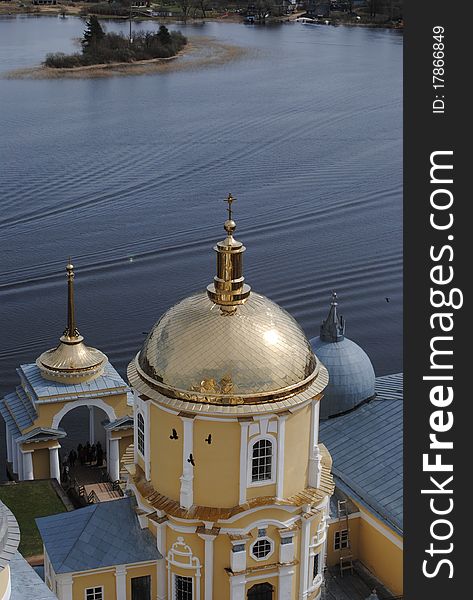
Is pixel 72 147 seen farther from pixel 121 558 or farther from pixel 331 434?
pixel 121 558

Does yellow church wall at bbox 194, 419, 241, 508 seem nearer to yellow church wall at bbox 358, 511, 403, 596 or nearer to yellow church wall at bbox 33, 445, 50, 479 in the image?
yellow church wall at bbox 358, 511, 403, 596

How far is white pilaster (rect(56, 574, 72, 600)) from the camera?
1091 centimetres

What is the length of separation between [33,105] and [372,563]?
118 feet

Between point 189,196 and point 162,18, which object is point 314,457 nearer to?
point 189,196

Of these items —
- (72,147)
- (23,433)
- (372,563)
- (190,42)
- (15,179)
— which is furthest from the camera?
(190,42)

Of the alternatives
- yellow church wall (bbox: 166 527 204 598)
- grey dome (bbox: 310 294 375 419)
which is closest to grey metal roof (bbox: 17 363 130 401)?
grey dome (bbox: 310 294 375 419)

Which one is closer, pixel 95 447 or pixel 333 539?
pixel 333 539

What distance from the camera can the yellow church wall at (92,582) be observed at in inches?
434

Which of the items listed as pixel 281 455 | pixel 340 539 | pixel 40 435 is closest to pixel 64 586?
pixel 281 455

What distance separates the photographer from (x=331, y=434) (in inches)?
546

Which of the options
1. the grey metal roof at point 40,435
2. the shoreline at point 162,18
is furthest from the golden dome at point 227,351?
the shoreline at point 162,18

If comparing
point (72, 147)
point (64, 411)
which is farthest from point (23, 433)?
point (72, 147)

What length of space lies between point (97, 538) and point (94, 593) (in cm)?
57

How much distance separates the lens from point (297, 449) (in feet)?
36.0
